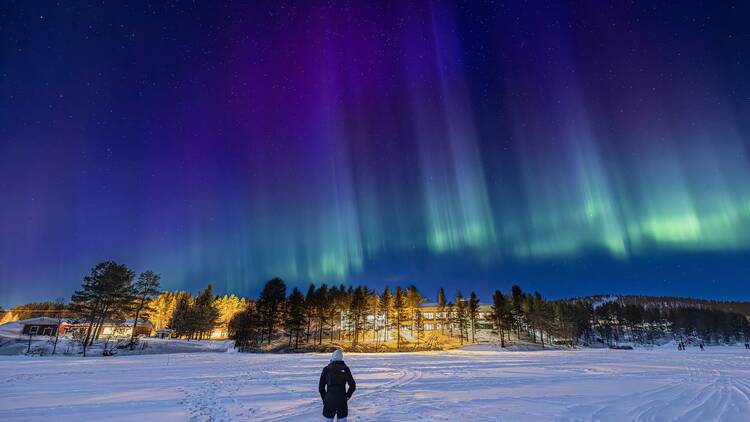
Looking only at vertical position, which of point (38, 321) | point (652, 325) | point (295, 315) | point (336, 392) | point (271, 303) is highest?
point (271, 303)

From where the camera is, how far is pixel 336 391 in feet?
27.4

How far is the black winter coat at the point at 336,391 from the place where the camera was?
828 cm

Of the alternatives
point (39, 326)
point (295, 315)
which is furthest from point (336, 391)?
point (39, 326)

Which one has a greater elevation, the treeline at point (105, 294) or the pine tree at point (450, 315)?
the treeline at point (105, 294)

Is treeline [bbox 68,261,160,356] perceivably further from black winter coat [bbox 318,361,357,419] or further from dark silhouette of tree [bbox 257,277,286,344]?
black winter coat [bbox 318,361,357,419]

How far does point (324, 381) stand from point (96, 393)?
12.9 m

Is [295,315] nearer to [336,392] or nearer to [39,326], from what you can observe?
[39,326]

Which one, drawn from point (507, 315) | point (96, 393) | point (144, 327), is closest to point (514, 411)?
point (96, 393)

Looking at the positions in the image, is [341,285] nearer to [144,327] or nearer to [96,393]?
[144,327]

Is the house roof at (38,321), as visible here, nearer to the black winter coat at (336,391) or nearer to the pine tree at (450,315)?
the pine tree at (450,315)

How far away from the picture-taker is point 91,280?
5766 centimetres

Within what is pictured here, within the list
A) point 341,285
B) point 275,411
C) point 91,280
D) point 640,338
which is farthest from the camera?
point 640,338

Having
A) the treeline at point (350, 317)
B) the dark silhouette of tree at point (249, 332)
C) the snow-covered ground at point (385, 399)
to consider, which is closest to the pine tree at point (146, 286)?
the treeline at point (350, 317)

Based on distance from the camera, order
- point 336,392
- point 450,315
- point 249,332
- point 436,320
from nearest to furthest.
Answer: point 336,392 → point 249,332 → point 450,315 → point 436,320
